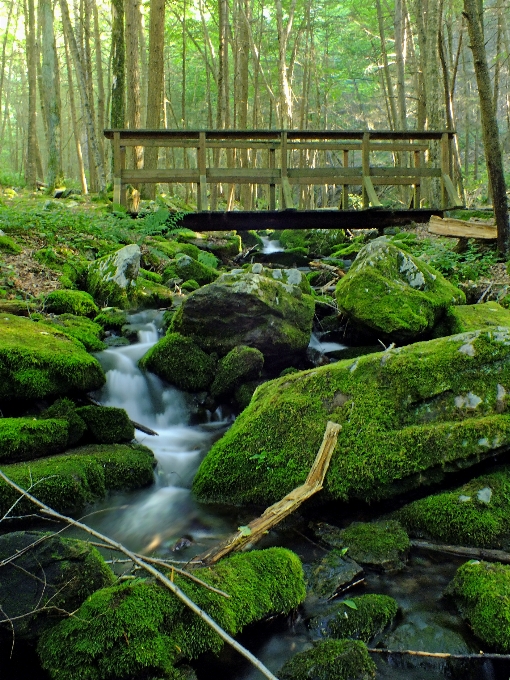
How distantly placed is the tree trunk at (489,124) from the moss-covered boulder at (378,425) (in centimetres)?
613

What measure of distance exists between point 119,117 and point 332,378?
11.7 m

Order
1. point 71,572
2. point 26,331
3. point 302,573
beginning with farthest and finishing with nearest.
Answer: point 26,331 → point 302,573 → point 71,572

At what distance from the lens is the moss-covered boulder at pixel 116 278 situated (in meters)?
8.87

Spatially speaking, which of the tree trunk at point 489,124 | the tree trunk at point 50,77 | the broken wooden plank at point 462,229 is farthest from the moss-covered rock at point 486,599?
the tree trunk at point 50,77

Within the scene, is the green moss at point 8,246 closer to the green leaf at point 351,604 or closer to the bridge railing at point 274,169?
the bridge railing at point 274,169

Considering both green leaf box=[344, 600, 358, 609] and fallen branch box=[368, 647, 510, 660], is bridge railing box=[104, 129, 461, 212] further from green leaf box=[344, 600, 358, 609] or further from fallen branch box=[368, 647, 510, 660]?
fallen branch box=[368, 647, 510, 660]

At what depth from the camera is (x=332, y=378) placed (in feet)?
14.0

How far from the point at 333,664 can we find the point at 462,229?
9.10m

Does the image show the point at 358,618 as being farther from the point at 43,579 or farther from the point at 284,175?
the point at 284,175

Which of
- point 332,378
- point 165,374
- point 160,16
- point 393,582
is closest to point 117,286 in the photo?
point 165,374

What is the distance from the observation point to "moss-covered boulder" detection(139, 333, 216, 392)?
6383 mm

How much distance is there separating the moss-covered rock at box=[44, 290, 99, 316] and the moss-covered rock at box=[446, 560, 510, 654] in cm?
624

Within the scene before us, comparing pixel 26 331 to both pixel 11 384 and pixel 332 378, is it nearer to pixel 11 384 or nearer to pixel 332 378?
pixel 11 384

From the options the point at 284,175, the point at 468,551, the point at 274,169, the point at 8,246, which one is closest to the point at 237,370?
the point at 468,551
